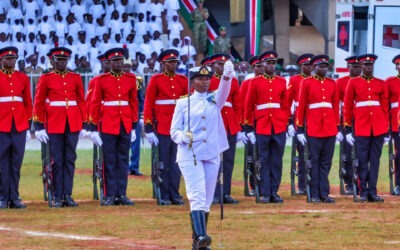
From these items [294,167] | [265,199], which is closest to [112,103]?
[265,199]

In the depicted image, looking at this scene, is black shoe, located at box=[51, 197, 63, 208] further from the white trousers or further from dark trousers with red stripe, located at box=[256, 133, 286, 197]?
the white trousers

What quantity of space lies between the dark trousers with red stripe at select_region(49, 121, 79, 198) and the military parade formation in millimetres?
14

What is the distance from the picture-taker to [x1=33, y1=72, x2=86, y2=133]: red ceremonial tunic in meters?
19.2

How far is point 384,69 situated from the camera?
108ft

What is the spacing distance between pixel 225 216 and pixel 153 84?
8.84 ft

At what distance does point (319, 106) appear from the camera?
20.0 metres

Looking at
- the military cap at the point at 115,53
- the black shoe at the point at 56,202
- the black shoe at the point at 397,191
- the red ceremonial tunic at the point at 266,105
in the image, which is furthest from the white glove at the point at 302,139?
the black shoe at the point at 56,202

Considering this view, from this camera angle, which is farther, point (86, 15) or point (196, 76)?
point (86, 15)

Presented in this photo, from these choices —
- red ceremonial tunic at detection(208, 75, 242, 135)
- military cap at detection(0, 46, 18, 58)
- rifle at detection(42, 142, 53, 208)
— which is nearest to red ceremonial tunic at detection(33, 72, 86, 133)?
rifle at detection(42, 142, 53, 208)

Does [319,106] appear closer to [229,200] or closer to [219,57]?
[219,57]

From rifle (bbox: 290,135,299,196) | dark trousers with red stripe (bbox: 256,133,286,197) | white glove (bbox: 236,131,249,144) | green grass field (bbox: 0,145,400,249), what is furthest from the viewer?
rifle (bbox: 290,135,299,196)

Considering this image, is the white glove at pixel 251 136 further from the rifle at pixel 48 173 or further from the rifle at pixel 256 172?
the rifle at pixel 48 173

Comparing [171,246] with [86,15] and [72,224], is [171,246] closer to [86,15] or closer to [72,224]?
[72,224]

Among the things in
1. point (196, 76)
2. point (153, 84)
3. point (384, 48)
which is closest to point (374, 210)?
point (153, 84)
